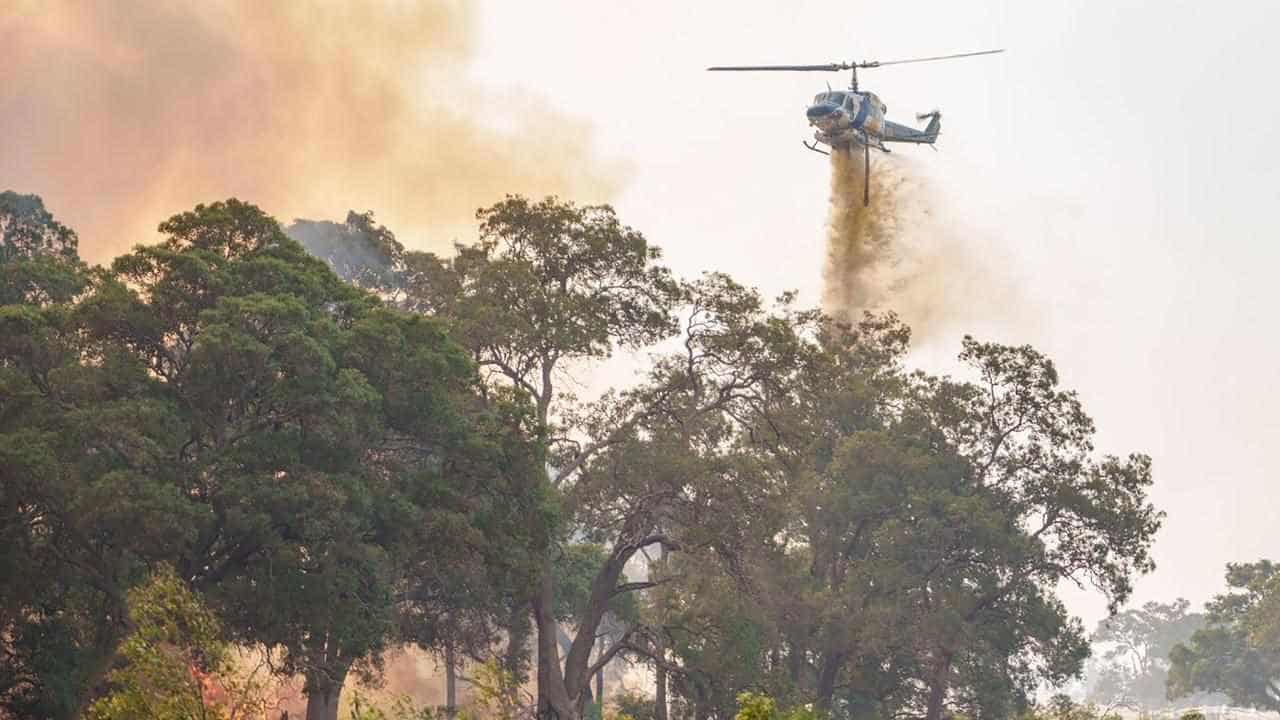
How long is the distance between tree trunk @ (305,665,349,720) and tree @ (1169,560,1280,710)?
248 feet

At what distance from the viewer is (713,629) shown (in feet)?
160

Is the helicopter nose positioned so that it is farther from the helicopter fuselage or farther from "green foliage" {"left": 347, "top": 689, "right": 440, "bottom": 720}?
"green foliage" {"left": 347, "top": 689, "right": 440, "bottom": 720}

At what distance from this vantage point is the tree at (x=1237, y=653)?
4168 inches

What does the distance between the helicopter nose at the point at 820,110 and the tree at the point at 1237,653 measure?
47415 mm

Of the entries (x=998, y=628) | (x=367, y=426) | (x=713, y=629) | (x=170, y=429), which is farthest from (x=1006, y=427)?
(x=170, y=429)

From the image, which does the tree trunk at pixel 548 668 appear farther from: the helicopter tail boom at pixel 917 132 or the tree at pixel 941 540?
the helicopter tail boom at pixel 917 132

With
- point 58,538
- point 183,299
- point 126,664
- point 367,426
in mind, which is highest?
point 183,299

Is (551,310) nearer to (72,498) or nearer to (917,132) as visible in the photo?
(72,498)

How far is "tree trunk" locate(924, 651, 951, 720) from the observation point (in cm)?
5838

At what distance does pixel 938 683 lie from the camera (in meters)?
58.4

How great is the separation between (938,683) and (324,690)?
93.0ft

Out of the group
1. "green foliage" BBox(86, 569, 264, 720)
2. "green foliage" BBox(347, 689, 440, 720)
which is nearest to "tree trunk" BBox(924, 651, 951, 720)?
"green foliage" BBox(347, 689, 440, 720)

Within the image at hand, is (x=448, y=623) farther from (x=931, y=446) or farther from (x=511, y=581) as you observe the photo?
(x=931, y=446)

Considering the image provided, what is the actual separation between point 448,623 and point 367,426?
29.3 feet
